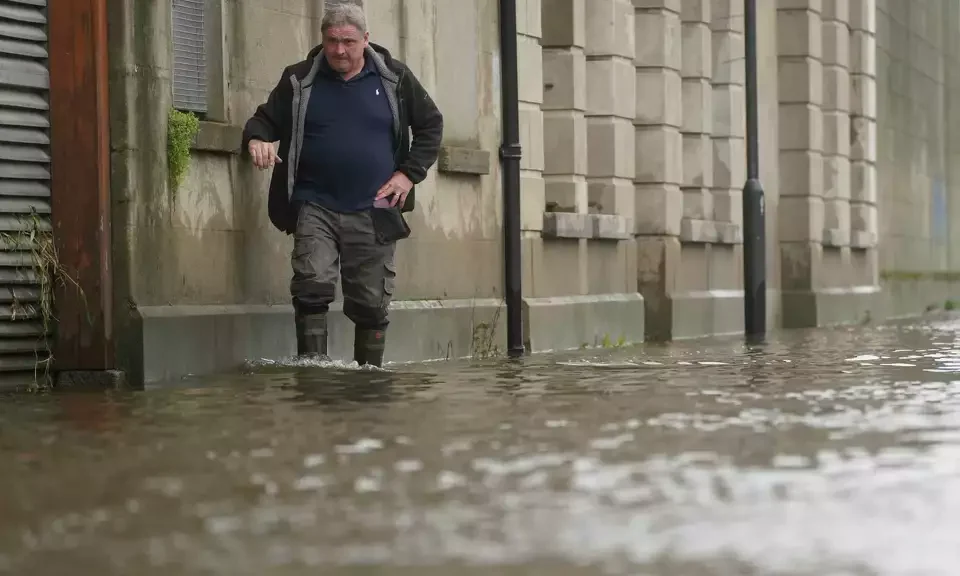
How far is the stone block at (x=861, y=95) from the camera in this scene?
76.3 feet

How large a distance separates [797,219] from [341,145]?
11.9 m

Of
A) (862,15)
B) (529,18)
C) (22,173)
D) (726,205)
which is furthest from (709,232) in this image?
(22,173)

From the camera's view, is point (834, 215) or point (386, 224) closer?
point (386, 224)

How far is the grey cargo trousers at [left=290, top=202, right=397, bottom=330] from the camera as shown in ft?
32.7

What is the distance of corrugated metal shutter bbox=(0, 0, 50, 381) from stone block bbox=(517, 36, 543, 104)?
17.4 ft

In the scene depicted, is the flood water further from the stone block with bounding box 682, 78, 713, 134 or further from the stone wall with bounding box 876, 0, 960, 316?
the stone wall with bounding box 876, 0, 960, 316

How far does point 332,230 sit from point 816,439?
4.65 metres

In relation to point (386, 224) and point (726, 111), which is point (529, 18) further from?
point (726, 111)

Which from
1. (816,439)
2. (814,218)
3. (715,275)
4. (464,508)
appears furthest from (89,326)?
(814,218)

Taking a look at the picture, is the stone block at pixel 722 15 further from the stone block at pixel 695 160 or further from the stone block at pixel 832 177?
the stone block at pixel 832 177

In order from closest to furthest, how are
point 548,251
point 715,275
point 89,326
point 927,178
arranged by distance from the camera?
point 89,326, point 548,251, point 715,275, point 927,178

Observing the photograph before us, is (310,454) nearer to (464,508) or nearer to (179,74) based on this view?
(464,508)

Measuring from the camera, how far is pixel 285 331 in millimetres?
10781

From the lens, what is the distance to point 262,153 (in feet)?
32.1
